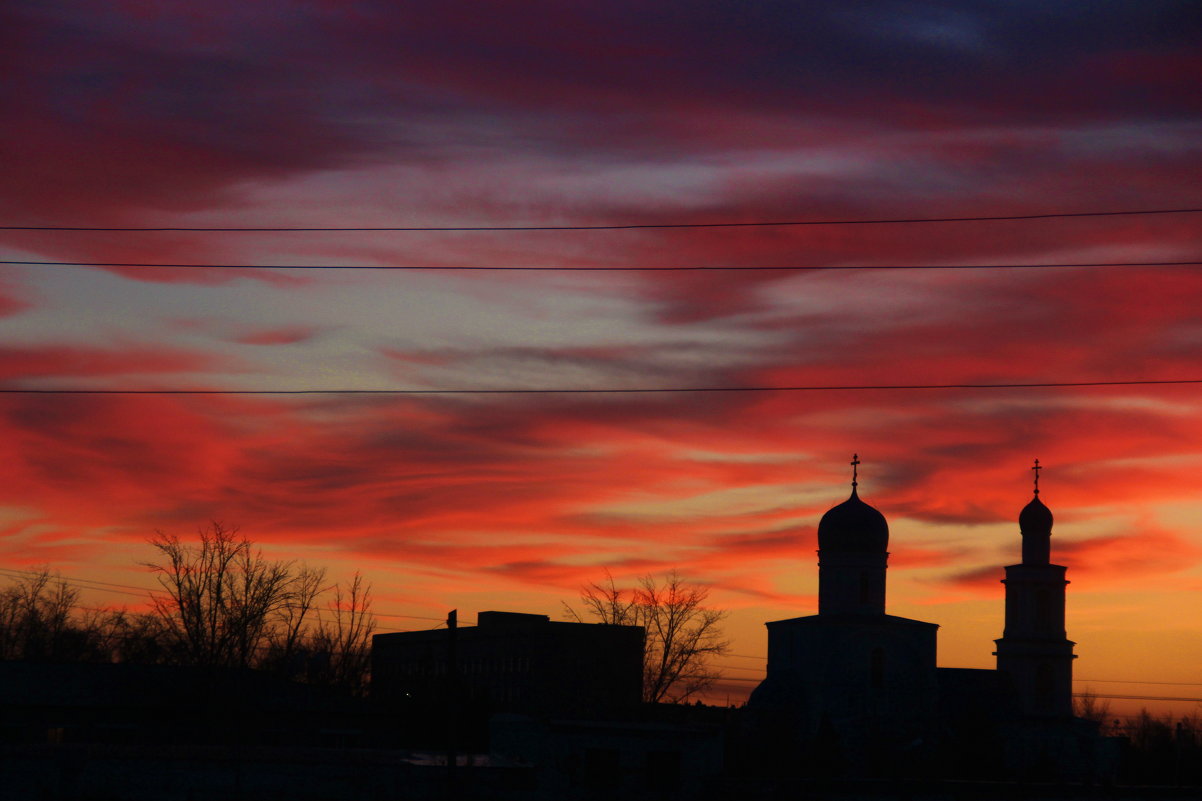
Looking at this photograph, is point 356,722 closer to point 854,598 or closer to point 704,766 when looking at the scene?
point 704,766

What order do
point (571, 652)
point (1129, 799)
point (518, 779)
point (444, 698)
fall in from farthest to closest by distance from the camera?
point (571, 652)
point (444, 698)
point (1129, 799)
point (518, 779)

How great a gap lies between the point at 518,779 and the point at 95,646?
69.7 metres

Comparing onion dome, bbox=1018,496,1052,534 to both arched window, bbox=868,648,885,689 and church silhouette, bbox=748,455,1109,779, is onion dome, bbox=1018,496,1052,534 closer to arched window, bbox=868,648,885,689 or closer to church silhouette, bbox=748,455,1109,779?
church silhouette, bbox=748,455,1109,779

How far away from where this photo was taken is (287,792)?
48469mm

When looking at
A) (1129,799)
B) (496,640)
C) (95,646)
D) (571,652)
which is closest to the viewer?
(1129,799)

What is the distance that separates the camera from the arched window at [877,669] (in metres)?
82.4

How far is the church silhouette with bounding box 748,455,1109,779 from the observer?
79875mm

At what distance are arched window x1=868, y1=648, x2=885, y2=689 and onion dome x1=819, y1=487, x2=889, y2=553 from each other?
17.1 ft

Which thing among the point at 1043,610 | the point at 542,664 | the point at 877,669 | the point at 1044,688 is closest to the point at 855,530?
the point at 877,669

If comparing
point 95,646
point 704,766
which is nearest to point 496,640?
point 95,646

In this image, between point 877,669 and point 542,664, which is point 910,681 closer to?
point 877,669

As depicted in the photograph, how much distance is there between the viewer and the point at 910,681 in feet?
273

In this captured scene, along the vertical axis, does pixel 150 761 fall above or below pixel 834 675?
below

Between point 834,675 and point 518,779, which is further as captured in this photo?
point 834,675
